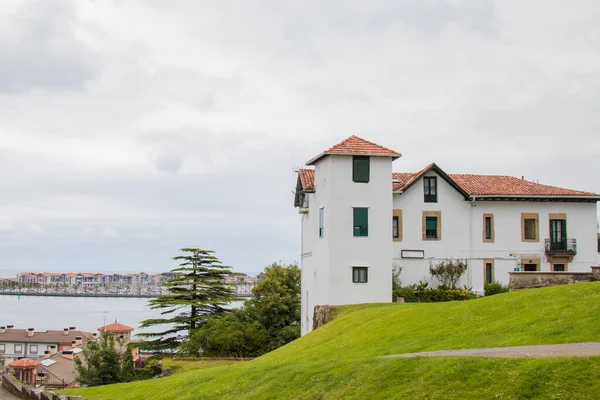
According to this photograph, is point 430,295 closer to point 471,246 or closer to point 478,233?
point 471,246

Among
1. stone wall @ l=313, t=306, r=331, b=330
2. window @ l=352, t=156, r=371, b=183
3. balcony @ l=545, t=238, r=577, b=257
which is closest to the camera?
stone wall @ l=313, t=306, r=331, b=330

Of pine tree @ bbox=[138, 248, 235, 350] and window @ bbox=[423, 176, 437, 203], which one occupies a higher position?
window @ bbox=[423, 176, 437, 203]

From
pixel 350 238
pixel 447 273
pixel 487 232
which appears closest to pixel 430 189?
pixel 487 232

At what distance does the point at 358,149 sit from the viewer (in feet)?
128

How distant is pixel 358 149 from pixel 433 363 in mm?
24640

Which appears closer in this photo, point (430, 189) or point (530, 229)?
point (430, 189)

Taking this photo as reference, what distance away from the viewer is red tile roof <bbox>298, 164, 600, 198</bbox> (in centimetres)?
4234

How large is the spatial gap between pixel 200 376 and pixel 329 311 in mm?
13446

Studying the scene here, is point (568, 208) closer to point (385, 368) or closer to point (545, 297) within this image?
point (545, 297)

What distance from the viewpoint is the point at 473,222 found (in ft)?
139

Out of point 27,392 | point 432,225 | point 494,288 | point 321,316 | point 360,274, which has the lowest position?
point 27,392

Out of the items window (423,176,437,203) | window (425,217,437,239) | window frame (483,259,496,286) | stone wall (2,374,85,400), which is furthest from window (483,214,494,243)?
stone wall (2,374,85,400)

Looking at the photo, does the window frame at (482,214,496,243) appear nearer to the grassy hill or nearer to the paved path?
the grassy hill

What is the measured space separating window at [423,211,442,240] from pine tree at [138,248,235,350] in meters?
18.9
